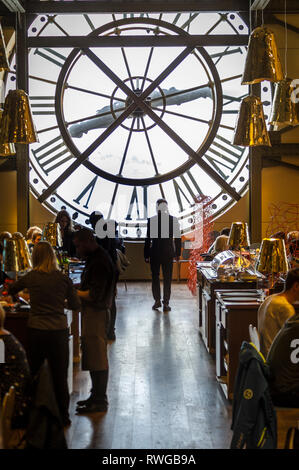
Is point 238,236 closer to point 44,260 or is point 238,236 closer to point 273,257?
point 273,257

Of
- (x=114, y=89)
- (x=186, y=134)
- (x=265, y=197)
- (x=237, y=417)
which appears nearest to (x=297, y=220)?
(x=265, y=197)

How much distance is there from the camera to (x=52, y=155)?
1174cm

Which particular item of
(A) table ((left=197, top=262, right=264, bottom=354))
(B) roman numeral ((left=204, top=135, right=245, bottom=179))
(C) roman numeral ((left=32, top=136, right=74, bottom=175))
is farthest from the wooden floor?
(C) roman numeral ((left=32, top=136, right=74, bottom=175))

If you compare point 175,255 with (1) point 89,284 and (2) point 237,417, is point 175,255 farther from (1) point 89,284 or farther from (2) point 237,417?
(2) point 237,417

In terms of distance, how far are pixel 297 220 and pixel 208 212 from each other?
1.49 m

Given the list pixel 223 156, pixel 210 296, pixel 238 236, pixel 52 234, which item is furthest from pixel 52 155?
pixel 210 296

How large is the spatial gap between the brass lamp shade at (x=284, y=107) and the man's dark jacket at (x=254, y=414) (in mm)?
2788

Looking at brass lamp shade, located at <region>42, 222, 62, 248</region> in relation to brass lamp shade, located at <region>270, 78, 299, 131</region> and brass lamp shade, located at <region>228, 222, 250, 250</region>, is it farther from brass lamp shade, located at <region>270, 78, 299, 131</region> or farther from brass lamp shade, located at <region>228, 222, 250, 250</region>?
brass lamp shade, located at <region>270, 78, 299, 131</region>

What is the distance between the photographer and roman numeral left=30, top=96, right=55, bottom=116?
38.1 feet

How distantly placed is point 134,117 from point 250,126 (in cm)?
549

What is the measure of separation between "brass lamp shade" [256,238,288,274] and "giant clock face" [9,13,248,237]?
5725 millimetres

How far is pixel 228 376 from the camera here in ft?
17.7

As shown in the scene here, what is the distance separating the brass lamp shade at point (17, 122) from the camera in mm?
5621

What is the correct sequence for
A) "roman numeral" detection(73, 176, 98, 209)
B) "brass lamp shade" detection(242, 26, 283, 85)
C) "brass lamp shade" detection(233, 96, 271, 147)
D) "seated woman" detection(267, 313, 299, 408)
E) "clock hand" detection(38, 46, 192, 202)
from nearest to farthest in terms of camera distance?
"seated woman" detection(267, 313, 299, 408), "brass lamp shade" detection(242, 26, 283, 85), "brass lamp shade" detection(233, 96, 271, 147), "clock hand" detection(38, 46, 192, 202), "roman numeral" detection(73, 176, 98, 209)
